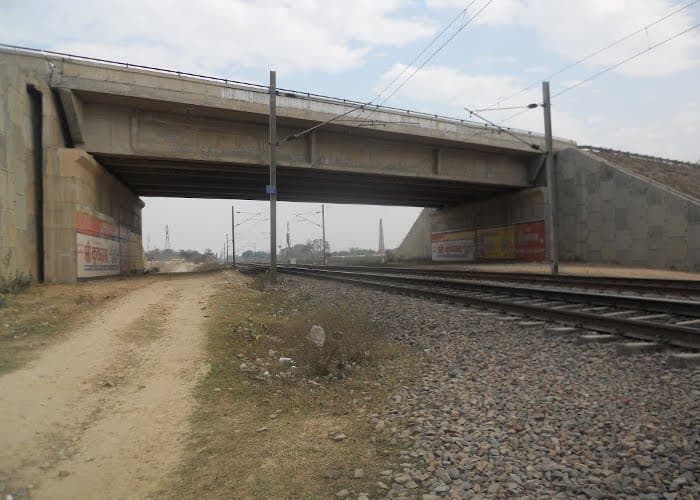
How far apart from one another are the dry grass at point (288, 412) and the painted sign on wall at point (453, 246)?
31294mm

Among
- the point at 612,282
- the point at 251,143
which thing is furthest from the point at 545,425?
the point at 251,143

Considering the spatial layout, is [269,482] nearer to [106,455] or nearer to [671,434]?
[106,455]

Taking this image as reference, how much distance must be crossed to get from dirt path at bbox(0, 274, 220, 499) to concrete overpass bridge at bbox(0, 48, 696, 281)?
872 cm

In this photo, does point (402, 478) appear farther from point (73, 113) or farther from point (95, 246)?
point (73, 113)

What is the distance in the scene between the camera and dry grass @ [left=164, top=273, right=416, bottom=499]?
338 cm

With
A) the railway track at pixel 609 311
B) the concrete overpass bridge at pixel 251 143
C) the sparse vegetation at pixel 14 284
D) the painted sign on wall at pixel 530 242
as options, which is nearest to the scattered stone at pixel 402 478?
the railway track at pixel 609 311

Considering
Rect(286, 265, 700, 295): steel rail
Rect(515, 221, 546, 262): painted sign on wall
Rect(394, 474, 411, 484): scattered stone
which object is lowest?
Rect(394, 474, 411, 484): scattered stone

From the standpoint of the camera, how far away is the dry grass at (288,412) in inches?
133

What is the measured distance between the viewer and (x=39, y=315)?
9.22 metres

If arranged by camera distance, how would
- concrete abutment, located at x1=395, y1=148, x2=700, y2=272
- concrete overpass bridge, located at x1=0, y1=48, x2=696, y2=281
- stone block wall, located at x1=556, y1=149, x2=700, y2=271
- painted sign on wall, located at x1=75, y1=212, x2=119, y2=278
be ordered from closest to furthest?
concrete overpass bridge, located at x1=0, y1=48, x2=696, y2=281, painted sign on wall, located at x1=75, y1=212, x2=119, y2=278, stone block wall, located at x1=556, y1=149, x2=700, y2=271, concrete abutment, located at x1=395, y1=148, x2=700, y2=272

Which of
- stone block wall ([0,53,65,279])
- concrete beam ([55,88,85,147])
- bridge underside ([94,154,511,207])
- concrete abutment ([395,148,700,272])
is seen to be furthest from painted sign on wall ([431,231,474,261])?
stone block wall ([0,53,65,279])

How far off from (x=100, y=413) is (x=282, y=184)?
26.5 metres

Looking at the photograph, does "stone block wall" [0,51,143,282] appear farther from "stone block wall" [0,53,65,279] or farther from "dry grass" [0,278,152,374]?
"dry grass" [0,278,152,374]

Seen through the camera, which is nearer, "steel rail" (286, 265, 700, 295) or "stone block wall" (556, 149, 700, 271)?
"steel rail" (286, 265, 700, 295)
